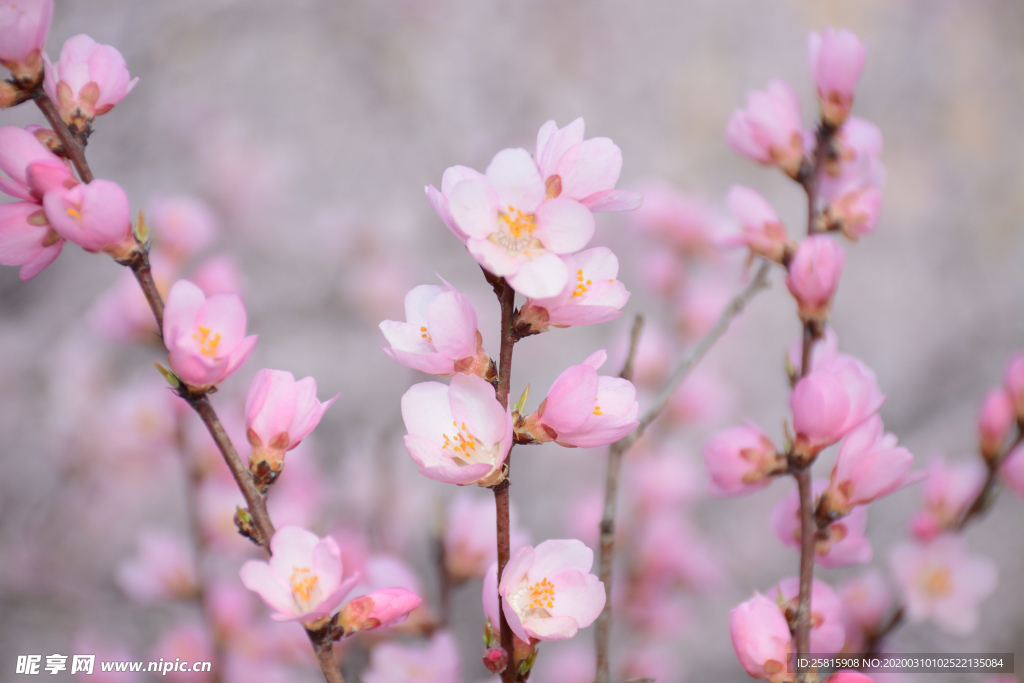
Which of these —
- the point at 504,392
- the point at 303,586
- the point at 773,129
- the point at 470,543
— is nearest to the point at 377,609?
the point at 303,586

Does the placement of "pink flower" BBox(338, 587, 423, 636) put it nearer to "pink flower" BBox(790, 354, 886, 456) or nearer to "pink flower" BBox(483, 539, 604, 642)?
"pink flower" BBox(483, 539, 604, 642)

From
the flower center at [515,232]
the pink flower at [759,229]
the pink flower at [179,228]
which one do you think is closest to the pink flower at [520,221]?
the flower center at [515,232]

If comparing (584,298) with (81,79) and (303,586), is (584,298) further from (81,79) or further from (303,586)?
(81,79)

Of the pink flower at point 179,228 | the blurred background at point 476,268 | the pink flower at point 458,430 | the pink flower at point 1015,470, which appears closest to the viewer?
the pink flower at point 458,430

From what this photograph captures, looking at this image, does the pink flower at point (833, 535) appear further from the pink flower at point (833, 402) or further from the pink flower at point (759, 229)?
the pink flower at point (759, 229)

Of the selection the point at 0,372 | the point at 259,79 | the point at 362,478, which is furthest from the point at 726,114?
the point at 0,372

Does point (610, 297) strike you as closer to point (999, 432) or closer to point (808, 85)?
point (999, 432)

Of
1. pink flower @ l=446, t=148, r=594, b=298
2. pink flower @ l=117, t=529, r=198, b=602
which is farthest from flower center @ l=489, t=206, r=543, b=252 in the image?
pink flower @ l=117, t=529, r=198, b=602
